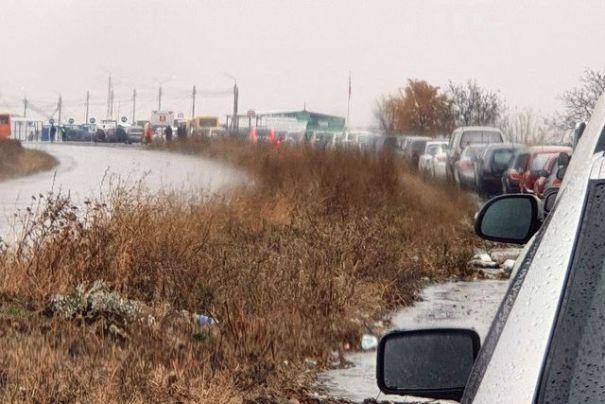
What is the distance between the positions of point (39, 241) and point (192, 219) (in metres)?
3.21

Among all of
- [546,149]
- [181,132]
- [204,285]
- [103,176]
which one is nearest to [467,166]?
[546,149]

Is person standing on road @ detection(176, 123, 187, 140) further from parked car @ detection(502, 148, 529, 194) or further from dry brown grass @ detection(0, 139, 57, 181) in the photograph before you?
parked car @ detection(502, 148, 529, 194)

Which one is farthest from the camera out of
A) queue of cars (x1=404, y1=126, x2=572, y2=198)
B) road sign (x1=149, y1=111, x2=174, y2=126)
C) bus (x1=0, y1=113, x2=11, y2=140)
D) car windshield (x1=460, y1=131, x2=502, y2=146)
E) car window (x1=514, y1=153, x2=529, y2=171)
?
road sign (x1=149, y1=111, x2=174, y2=126)

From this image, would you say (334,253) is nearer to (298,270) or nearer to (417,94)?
(298,270)

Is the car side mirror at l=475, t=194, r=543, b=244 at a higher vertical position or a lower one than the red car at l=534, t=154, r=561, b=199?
higher

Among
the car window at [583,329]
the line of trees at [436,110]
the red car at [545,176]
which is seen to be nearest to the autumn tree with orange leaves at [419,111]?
the line of trees at [436,110]

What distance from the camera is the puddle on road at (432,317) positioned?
28.4ft

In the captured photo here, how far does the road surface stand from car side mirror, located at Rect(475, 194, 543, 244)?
8.79 metres

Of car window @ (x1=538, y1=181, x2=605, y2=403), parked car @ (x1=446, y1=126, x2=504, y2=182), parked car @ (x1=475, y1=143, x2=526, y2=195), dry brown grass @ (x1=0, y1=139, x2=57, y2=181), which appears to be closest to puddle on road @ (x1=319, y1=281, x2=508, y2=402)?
car window @ (x1=538, y1=181, x2=605, y2=403)

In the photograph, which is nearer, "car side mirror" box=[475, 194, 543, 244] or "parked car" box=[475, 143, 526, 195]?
"car side mirror" box=[475, 194, 543, 244]

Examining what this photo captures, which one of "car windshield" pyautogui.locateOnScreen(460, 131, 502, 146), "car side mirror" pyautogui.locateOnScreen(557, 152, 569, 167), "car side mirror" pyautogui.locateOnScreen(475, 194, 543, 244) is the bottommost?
"car windshield" pyautogui.locateOnScreen(460, 131, 502, 146)

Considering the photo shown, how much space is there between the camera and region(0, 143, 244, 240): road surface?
15.8m

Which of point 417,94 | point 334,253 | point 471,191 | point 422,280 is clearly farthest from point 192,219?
point 417,94

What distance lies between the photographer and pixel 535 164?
30.1 metres
